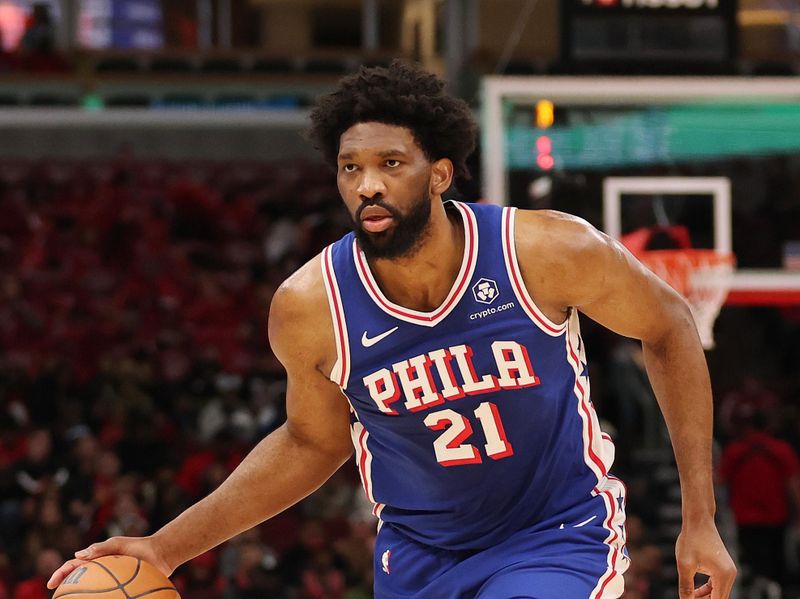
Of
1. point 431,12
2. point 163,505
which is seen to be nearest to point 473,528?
point 163,505

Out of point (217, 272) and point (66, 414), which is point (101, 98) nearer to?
point (217, 272)

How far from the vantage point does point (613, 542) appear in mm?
3590

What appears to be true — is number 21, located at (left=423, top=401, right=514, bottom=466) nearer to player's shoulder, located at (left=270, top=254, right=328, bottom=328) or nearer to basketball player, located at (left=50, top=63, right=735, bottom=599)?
basketball player, located at (left=50, top=63, right=735, bottom=599)

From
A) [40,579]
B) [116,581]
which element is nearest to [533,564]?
[116,581]

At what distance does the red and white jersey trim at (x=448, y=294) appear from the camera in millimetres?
3506

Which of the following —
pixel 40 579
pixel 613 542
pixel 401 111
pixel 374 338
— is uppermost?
pixel 401 111

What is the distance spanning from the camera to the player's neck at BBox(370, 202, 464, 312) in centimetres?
352

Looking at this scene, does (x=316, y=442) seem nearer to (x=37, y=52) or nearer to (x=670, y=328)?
(x=670, y=328)

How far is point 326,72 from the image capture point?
15.6m

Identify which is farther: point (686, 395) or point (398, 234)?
point (686, 395)

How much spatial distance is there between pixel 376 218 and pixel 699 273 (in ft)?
16.5

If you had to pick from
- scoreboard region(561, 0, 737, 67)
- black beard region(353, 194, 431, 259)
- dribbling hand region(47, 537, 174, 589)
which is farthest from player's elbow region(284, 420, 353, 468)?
scoreboard region(561, 0, 737, 67)

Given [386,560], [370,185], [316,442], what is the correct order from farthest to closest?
[316,442] < [386,560] < [370,185]

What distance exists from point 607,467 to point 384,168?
104cm
